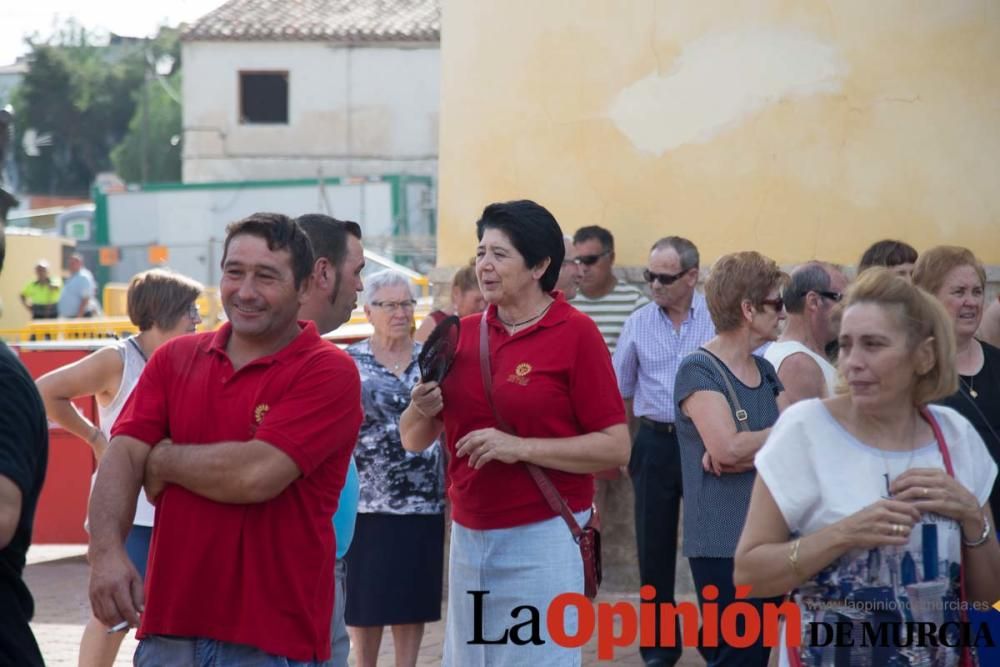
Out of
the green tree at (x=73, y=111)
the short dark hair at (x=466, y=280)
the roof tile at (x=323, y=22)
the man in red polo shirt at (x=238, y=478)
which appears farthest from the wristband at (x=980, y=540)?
the green tree at (x=73, y=111)

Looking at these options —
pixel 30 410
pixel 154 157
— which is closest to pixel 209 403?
pixel 30 410

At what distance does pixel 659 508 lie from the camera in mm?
8234

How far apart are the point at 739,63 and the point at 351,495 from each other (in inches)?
210

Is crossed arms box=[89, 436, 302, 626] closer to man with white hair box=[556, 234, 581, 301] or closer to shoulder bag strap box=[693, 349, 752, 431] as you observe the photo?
shoulder bag strap box=[693, 349, 752, 431]

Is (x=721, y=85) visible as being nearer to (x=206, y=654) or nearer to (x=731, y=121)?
(x=731, y=121)

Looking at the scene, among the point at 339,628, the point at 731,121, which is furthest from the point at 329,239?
the point at 731,121

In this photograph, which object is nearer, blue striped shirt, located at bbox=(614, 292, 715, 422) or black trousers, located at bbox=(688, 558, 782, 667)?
black trousers, located at bbox=(688, 558, 782, 667)

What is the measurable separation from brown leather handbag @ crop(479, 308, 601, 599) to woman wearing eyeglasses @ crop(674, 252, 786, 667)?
2.21 feet

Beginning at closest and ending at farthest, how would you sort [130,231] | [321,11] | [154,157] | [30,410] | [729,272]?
[30,410]
[729,272]
[130,231]
[321,11]
[154,157]

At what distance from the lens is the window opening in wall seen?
153 feet

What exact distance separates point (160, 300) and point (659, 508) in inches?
121

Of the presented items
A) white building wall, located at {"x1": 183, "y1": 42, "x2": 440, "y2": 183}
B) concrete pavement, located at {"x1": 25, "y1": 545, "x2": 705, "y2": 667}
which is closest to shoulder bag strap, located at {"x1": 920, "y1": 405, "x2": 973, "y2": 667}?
concrete pavement, located at {"x1": 25, "y1": 545, "x2": 705, "y2": 667}

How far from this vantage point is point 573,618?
17.1 feet

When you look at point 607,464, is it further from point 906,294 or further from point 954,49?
point 954,49
